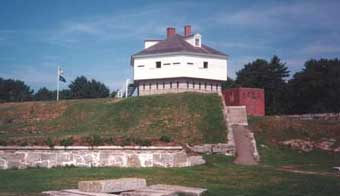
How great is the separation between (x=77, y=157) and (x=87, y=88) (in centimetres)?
7151

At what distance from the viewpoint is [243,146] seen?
98.0 feet

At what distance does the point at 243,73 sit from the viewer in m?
78.1

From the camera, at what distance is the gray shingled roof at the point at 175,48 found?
48.5 metres

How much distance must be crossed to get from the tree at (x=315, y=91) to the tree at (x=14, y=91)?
53261 mm

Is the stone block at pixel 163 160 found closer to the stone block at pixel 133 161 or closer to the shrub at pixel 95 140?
the stone block at pixel 133 161

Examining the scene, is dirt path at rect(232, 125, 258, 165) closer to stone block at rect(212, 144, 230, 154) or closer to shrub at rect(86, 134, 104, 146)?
stone block at rect(212, 144, 230, 154)

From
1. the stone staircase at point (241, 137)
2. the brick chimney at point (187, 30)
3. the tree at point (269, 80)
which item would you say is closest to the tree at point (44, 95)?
the tree at point (269, 80)

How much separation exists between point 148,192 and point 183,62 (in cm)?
3616

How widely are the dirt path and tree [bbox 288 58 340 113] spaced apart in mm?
34333

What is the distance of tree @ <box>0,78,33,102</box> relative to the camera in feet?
312

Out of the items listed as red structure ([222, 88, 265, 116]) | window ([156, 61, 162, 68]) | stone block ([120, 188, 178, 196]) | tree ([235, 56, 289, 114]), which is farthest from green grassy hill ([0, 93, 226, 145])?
tree ([235, 56, 289, 114])

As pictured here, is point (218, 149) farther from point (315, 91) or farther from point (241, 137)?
point (315, 91)

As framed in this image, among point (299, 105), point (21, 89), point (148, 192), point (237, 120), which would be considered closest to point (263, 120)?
point (237, 120)

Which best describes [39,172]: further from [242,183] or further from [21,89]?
[21,89]
